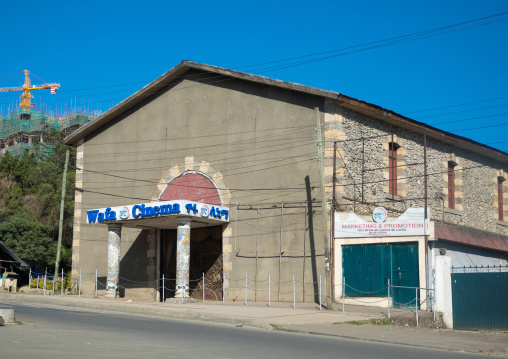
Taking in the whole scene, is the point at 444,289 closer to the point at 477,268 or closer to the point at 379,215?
the point at 379,215

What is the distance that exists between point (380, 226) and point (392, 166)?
4.37m

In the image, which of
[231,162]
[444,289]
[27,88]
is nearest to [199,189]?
[231,162]

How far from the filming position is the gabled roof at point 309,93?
23609 millimetres

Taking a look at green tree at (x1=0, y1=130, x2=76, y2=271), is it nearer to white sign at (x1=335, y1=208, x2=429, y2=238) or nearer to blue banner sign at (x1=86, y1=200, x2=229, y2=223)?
blue banner sign at (x1=86, y1=200, x2=229, y2=223)

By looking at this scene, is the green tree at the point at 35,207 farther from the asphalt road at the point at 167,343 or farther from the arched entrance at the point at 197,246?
the asphalt road at the point at 167,343

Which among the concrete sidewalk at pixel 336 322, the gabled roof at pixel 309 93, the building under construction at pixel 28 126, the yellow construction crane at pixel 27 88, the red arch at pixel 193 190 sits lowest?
the concrete sidewalk at pixel 336 322

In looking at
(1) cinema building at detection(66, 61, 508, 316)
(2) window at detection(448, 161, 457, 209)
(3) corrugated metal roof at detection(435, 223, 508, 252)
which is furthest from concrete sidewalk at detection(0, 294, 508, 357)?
(2) window at detection(448, 161, 457, 209)

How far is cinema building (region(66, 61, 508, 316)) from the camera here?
22.5 metres

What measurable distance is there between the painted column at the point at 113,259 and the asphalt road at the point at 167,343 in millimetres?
10561

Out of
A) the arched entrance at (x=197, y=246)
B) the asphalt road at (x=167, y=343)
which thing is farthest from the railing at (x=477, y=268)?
the arched entrance at (x=197, y=246)

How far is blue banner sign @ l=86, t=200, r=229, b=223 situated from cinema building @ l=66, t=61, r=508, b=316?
0.06 metres

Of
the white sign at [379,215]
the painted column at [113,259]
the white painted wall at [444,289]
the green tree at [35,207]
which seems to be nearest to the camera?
the white painted wall at [444,289]

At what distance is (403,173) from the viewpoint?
2598 cm

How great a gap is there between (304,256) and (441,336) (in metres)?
8.32
